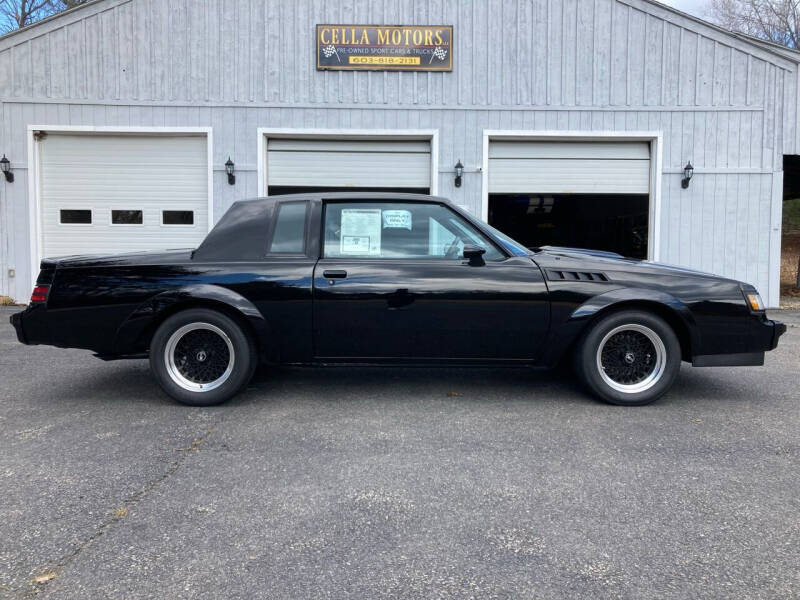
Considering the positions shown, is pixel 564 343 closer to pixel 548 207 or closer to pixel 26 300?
pixel 548 207

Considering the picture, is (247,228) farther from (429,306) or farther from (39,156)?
(39,156)

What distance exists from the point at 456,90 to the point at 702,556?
911cm

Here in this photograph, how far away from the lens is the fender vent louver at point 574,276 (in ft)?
13.2

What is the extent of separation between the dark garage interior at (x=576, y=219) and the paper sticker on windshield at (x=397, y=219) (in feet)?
21.6

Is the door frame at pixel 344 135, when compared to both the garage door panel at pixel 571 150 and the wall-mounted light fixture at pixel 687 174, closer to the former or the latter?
the garage door panel at pixel 571 150

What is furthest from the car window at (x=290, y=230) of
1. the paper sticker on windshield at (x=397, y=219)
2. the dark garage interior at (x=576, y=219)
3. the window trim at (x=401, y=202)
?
the dark garage interior at (x=576, y=219)

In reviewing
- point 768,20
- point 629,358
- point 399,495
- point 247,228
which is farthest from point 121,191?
point 768,20

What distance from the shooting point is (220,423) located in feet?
12.2

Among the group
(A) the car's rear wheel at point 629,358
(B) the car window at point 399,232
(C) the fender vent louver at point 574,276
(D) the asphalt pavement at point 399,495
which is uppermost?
(B) the car window at point 399,232

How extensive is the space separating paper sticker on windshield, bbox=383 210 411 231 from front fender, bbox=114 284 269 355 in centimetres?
115

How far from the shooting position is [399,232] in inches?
165

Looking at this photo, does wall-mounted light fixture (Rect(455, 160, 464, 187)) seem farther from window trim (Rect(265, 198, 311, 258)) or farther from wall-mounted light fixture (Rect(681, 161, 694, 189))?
window trim (Rect(265, 198, 311, 258))

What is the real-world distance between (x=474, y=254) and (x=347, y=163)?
22.0ft

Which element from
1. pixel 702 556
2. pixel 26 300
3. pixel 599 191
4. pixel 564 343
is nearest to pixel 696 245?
pixel 599 191
